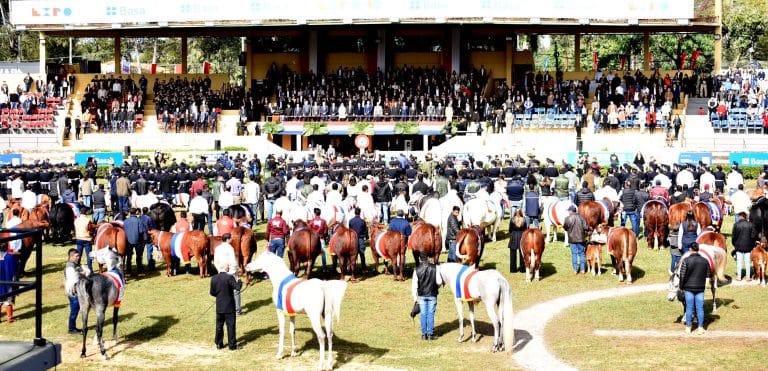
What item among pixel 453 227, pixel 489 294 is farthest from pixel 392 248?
pixel 489 294

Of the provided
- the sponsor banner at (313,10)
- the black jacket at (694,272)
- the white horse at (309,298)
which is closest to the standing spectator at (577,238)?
the black jacket at (694,272)

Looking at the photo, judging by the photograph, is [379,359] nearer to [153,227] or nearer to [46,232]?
[153,227]

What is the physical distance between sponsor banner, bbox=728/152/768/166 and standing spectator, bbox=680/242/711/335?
2541cm

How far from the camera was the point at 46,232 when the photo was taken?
86.9 ft

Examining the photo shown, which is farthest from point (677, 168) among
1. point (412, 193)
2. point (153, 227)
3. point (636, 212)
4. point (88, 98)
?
point (88, 98)

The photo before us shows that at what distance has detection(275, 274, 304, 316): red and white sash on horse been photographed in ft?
47.1

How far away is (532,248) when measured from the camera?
795 inches

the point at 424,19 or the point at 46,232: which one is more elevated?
the point at 424,19

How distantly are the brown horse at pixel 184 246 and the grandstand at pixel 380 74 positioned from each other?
28.1m

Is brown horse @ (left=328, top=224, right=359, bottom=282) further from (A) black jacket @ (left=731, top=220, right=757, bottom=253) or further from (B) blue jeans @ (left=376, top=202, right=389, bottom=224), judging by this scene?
(B) blue jeans @ (left=376, top=202, right=389, bottom=224)

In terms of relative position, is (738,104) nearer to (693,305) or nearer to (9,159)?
(9,159)

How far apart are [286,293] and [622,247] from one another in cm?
801

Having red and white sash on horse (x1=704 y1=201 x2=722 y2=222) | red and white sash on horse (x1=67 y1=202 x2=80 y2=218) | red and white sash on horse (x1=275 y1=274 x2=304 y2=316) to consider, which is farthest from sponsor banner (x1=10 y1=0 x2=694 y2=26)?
red and white sash on horse (x1=275 y1=274 x2=304 y2=316)

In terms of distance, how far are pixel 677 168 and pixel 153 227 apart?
15.9 m
